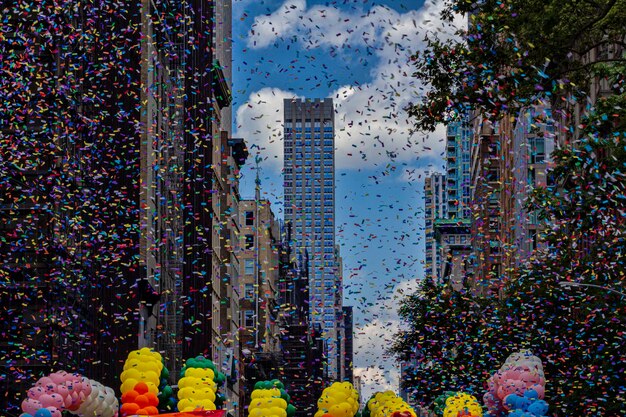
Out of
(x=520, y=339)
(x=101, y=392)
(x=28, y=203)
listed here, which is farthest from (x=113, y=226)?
(x=101, y=392)

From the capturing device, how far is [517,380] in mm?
27781

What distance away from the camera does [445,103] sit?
1183 inches

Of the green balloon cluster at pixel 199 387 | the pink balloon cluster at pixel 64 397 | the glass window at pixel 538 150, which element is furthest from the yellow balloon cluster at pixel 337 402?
the glass window at pixel 538 150

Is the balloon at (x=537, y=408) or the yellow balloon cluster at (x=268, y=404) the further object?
the yellow balloon cluster at (x=268, y=404)

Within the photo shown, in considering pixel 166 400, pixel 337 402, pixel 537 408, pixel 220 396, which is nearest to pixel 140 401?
pixel 166 400

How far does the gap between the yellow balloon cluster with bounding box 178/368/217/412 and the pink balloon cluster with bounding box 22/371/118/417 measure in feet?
6.24

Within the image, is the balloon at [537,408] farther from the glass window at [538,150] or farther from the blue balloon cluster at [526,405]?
the glass window at [538,150]

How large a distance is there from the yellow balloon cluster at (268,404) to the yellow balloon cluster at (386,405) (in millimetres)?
2000

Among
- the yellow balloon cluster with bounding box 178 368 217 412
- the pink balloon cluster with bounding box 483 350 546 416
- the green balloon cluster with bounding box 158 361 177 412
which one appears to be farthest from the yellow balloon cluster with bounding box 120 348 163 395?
the pink balloon cluster with bounding box 483 350 546 416

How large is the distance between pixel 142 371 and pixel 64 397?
3185 mm

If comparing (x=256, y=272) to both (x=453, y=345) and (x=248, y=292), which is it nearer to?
(x=248, y=292)

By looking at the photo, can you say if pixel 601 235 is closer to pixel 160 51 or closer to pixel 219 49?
pixel 160 51

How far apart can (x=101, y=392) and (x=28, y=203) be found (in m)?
13.5

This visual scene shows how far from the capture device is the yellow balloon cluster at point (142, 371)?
27.4 meters
